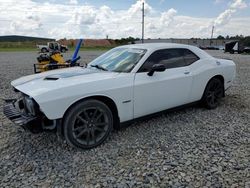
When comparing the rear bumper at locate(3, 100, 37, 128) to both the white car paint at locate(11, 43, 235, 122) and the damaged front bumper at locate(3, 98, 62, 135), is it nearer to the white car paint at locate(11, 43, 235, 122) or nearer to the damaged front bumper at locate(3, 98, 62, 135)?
the damaged front bumper at locate(3, 98, 62, 135)

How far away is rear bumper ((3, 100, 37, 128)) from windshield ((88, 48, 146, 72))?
149 cm

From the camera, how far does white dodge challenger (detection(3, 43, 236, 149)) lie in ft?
9.94

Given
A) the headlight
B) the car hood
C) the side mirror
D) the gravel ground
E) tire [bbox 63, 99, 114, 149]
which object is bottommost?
the gravel ground

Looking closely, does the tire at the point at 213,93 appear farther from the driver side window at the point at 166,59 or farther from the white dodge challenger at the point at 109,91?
the driver side window at the point at 166,59

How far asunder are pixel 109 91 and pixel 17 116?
4.42ft

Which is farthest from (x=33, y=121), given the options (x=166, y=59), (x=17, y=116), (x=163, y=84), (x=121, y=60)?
(x=166, y=59)

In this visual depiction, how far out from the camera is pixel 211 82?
16.0 ft

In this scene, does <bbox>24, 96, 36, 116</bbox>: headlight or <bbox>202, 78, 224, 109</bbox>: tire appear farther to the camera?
<bbox>202, 78, 224, 109</bbox>: tire

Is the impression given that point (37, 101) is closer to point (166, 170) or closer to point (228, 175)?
point (166, 170)

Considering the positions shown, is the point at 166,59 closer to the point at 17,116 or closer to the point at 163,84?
the point at 163,84

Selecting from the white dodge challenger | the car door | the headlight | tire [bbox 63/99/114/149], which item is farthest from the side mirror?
the headlight

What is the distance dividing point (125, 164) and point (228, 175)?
123cm

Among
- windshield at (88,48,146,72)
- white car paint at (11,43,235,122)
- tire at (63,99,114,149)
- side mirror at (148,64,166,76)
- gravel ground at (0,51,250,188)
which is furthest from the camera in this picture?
windshield at (88,48,146,72)

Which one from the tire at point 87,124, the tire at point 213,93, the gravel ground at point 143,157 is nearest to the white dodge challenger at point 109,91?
the tire at point 87,124
